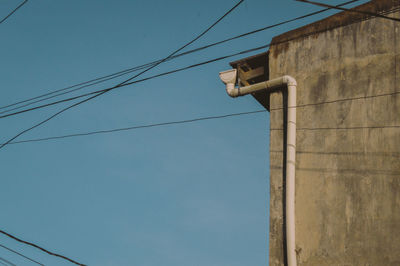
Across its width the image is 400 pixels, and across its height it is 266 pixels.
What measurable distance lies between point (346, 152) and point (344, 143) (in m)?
0.19

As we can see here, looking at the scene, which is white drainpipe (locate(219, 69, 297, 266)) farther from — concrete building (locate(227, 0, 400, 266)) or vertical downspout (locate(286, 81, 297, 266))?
concrete building (locate(227, 0, 400, 266))

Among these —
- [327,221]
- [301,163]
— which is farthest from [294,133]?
[327,221]

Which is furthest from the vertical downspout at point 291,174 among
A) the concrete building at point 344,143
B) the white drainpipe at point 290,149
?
the concrete building at point 344,143

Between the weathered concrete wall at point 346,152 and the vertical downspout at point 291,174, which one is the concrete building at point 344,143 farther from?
the vertical downspout at point 291,174

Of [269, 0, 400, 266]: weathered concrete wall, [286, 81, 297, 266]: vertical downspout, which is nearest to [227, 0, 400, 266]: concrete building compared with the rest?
[269, 0, 400, 266]: weathered concrete wall

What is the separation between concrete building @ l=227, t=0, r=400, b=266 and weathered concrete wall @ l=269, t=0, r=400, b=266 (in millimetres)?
18

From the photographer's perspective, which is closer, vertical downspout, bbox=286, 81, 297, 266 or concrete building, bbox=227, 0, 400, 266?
concrete building, bbox=227, 0, 400, 266

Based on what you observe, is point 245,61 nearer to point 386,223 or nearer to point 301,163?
point 301,163

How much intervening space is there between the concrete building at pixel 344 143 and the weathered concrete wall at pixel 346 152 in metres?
0.02

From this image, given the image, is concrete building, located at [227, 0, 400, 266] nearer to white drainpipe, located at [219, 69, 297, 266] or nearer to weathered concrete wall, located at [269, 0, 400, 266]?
weathered concrete wall, located at [269, 0, 400, 266]

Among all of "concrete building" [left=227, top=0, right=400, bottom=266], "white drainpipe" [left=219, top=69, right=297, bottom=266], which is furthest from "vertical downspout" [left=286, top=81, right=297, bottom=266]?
"concrete building" [left=227, top=0, right=400, bottom=266]

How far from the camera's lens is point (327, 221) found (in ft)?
30.0

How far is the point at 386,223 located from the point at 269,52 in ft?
15.6

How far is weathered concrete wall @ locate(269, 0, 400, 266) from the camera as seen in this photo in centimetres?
864
